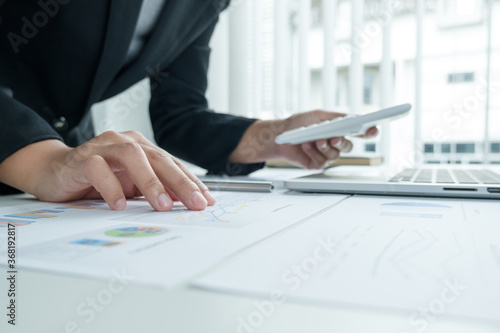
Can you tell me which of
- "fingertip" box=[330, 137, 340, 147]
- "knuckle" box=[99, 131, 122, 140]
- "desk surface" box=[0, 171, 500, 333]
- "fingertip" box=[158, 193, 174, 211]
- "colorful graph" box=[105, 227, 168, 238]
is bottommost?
"desk surface" box=[0, 171, 500, 333]

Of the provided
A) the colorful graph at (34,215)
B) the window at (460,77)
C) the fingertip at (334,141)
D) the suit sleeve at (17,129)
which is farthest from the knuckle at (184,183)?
the window at (460,77)

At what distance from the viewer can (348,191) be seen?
654 millimetres

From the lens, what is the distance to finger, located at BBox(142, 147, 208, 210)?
483mm

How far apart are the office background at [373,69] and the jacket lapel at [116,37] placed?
98 centimetres

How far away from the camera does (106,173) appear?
1.60ft

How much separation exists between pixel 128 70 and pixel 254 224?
2.26 feet

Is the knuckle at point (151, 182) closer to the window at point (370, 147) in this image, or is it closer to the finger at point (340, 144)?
the finger at point (340, 144)

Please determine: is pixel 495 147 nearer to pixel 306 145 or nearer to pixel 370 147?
pixel 370 147

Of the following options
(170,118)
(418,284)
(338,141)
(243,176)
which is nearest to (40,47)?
(170,118)

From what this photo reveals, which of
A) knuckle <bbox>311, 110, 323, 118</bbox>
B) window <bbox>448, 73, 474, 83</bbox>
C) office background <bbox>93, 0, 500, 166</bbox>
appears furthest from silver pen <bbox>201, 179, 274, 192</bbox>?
window <bbox>448, 73, 474, 83</bbox>

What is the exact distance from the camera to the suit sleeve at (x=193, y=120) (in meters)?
0.95

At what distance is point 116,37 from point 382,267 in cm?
73

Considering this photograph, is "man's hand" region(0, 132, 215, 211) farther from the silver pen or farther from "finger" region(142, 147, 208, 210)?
the silver pen

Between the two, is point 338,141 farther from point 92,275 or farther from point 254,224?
point 92,275
